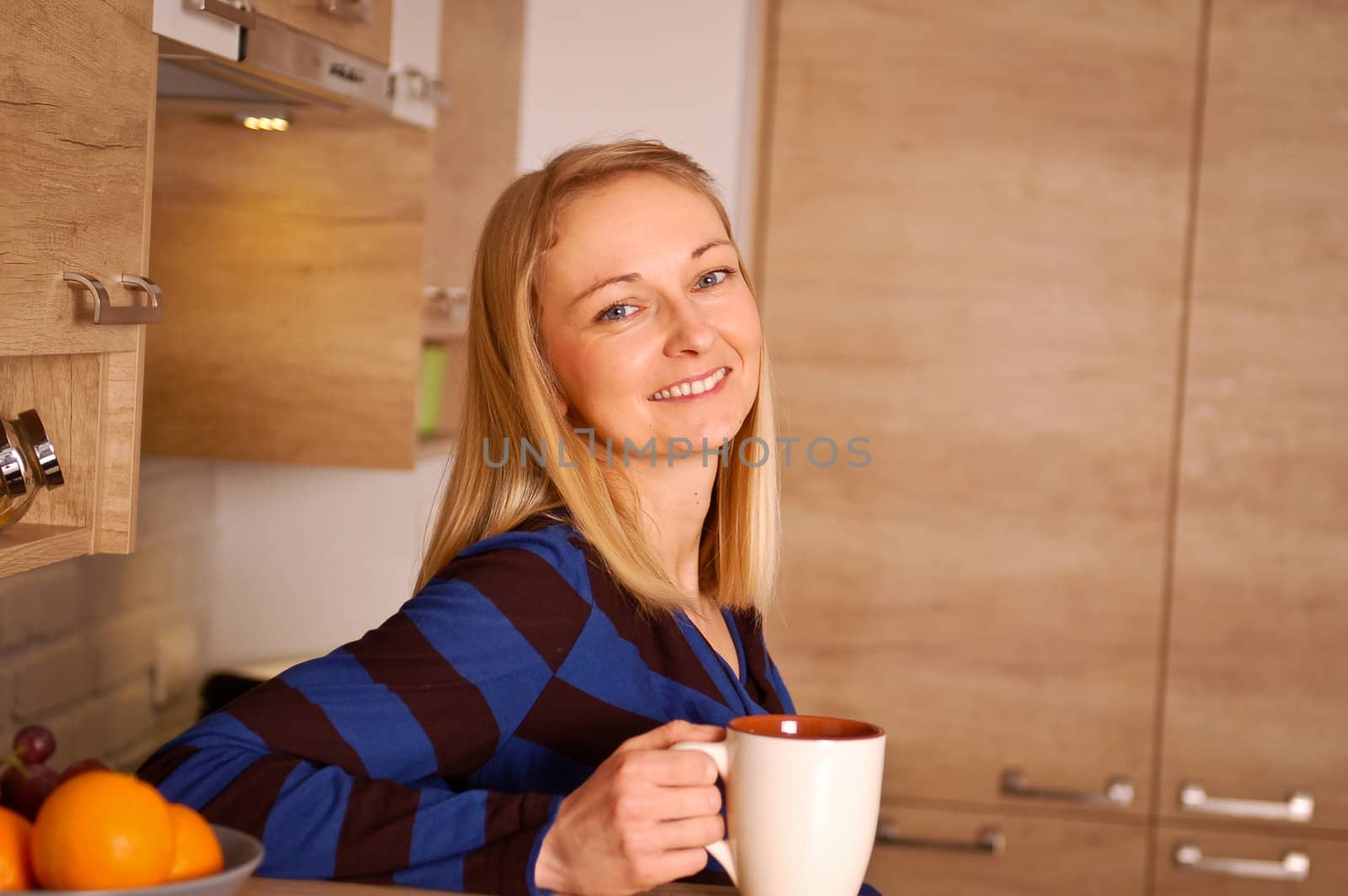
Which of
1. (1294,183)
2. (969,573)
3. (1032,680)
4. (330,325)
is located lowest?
(1032,680)

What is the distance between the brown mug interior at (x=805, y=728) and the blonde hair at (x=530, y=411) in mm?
281

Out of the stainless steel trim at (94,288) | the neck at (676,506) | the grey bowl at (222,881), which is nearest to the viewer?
the grey bowl at (222,881)

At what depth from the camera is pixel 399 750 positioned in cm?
83

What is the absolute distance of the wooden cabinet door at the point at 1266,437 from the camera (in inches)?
83.1

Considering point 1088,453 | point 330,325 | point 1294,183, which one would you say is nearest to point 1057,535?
point 1088,453

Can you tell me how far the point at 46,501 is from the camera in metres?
1.14

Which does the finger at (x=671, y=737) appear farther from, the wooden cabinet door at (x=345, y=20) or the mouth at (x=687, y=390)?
the wooden cabinet door at (x=345, y=20)

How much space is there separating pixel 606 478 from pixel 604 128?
45.6 inches

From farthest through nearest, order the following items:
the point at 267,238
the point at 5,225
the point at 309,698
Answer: the point at 267,238 → the point at 5,225 → the point at 309,698

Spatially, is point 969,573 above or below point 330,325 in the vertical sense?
below

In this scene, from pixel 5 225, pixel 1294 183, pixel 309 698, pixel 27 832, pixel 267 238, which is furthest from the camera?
pixel 1294 183

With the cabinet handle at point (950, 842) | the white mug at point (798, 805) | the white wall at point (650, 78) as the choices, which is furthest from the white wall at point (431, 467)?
the white mug at point (798, 805)

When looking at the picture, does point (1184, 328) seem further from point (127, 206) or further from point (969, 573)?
point (127, 206)

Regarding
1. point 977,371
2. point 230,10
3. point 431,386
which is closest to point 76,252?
point 230,10
